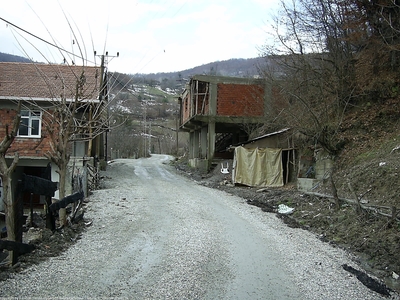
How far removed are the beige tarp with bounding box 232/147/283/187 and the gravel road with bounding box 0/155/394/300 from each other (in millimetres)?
8948

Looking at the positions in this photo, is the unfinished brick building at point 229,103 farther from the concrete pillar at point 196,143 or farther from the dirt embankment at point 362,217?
the dirt embankment at point 362,217

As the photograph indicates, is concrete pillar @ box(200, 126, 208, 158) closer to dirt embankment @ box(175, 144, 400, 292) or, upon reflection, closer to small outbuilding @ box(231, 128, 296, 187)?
small outbuilding @ box(231, 128, 296, 187)

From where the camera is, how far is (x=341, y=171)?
51.2 ft

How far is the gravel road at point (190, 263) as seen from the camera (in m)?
5.96

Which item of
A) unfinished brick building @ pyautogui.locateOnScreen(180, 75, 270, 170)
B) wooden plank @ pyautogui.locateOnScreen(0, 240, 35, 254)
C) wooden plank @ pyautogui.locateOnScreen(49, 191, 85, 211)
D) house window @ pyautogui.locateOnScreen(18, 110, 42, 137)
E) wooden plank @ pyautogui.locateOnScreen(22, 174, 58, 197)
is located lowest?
wooden plank @ pyautogui.locateOnScreen(0, 240, 35, 254)

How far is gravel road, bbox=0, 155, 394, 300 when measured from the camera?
5965 mm

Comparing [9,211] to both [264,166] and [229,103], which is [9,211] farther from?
[229,103]

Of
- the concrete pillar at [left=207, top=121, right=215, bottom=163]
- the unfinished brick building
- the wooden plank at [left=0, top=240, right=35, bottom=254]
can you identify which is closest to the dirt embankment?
the wooden plank at [left=0, top=240, right=35, bottom=254]

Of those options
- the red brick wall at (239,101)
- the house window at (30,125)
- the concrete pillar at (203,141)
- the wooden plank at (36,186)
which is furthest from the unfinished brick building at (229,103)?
the wooden plank at (36,186)

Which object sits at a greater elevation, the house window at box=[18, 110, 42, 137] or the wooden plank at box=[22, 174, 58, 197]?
the house window at box=[18, 110, 42, 137]

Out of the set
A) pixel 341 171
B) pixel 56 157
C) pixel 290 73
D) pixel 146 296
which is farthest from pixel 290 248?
pixel 290 73

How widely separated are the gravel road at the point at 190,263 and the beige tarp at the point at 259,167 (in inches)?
352

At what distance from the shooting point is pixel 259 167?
21500 millimetres

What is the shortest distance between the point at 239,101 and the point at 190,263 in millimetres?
23403
